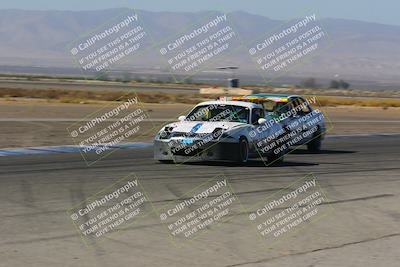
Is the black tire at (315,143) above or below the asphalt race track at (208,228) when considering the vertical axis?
below

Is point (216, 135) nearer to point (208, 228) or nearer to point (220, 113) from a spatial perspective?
point (220, 113)

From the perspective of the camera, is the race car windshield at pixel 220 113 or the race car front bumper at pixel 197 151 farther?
the race car windshield at pixel 220 113

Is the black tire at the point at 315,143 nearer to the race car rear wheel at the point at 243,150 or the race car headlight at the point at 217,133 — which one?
the race car rear wheel at the point at 243,150

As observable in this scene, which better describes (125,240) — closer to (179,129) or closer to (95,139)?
(179,129)

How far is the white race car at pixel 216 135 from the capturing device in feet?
52.7

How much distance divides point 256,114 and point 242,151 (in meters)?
1.31

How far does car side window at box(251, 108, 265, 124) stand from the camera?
56.6ft

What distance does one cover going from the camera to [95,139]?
2384 centimetres

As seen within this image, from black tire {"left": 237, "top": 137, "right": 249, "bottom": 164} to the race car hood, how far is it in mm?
345

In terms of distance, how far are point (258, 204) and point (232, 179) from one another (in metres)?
2.78

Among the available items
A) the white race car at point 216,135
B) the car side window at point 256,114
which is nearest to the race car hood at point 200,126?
the white race car at point 216,135

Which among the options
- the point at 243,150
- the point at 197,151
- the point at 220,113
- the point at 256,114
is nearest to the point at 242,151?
the point at 243,150

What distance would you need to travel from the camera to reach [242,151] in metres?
16.5

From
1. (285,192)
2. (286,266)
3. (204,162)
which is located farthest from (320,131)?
(286,266)
